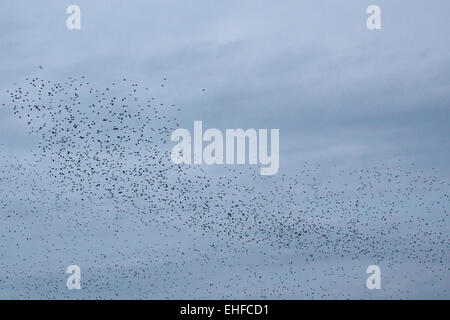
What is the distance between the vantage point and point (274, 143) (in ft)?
147
